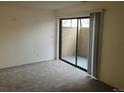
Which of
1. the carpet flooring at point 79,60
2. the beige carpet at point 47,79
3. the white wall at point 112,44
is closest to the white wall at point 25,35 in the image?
the beige carpet at point 47,79

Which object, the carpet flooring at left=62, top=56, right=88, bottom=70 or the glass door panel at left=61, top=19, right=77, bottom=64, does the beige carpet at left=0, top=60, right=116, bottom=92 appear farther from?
the glass door panel at left=61, top=19, right=77, bottom=64

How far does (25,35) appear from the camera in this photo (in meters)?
5.24

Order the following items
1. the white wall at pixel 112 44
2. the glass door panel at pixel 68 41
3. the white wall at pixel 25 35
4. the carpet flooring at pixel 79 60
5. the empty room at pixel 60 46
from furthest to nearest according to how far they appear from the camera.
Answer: the glass door panel at pixel 68 41
the carpet flooring at pixel 79 60
the white wall at pixel 25 35
the empty room at pixel 60 46
the white wall at pixel 112 44

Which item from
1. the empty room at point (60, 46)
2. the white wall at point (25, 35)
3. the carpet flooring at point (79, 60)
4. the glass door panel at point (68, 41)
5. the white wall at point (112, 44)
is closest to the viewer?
the white wall at point (112, 44)

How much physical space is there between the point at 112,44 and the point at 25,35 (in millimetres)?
3256

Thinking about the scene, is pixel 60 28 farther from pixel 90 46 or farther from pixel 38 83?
pixel 38 83

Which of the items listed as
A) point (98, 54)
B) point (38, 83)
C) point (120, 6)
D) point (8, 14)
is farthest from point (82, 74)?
point (8, 14)

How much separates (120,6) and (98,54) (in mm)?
1414

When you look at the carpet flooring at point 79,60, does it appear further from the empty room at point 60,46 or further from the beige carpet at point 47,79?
the beige carpet at point 47,79

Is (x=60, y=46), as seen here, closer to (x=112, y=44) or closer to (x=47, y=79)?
(x=47, y=79)

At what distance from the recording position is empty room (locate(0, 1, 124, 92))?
11.4ft

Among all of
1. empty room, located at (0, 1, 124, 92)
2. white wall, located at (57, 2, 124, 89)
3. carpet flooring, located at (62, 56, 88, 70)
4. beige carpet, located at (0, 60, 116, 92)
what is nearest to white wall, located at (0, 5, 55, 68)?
empty room, located at (0, 1, 124, 92)

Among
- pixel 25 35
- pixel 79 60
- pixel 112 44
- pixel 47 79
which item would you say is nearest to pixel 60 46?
pixel 79 60

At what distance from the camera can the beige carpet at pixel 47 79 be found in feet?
11.5
